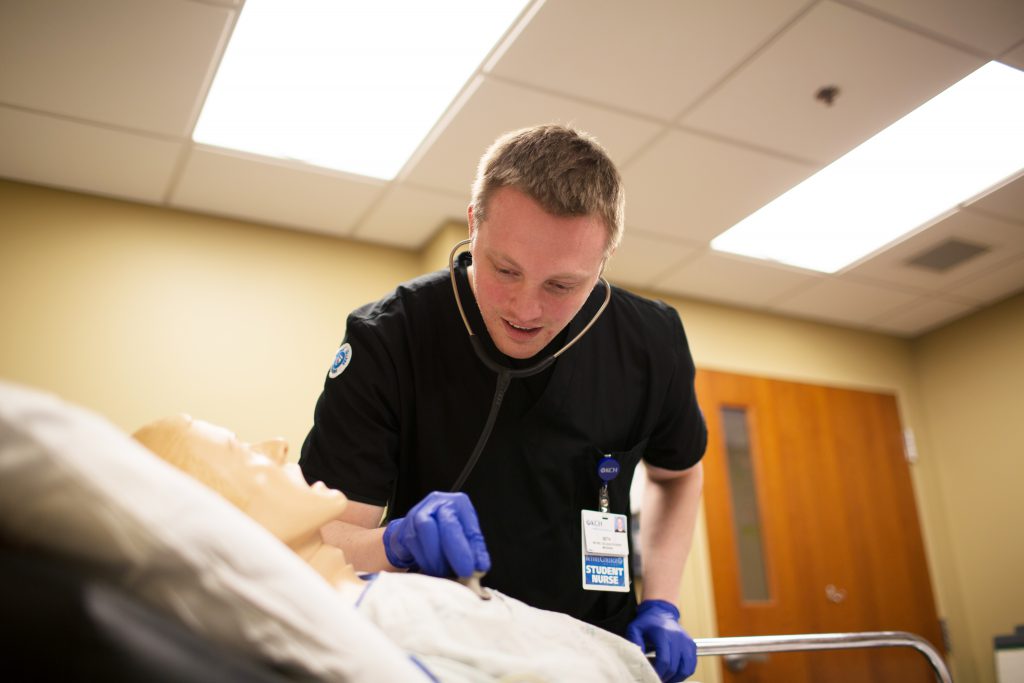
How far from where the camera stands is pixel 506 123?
2488 mm

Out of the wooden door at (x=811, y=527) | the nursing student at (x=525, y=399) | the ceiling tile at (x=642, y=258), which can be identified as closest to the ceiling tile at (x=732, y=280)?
the ceiling tile at (x=642, y=258)

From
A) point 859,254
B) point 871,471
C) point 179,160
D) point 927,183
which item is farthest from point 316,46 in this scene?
point 871,471

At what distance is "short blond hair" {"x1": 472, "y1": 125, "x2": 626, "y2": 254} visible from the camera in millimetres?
1183

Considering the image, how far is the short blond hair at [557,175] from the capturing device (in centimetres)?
118

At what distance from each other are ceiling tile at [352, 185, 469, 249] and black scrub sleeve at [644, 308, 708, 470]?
1.58 meters

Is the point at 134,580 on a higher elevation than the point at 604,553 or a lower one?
lower

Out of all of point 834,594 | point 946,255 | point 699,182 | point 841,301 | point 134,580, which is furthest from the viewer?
A: point 841,301

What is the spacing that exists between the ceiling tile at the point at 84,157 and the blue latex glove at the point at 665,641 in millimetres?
2120

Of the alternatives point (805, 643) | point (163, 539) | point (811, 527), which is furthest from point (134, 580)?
point (811, 527)

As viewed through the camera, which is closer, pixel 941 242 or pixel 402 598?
pixel 402 598

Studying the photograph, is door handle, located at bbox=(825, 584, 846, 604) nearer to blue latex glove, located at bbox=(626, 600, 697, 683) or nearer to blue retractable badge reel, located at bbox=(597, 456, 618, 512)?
blue latex glove, located at bbox=(626, 600, 697, 683)

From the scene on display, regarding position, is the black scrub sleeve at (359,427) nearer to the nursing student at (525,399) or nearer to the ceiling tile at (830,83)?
the nursing student at (525,399)

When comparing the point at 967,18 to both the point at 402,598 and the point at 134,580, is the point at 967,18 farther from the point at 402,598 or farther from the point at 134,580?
the point at 134,580

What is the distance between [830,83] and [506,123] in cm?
96
